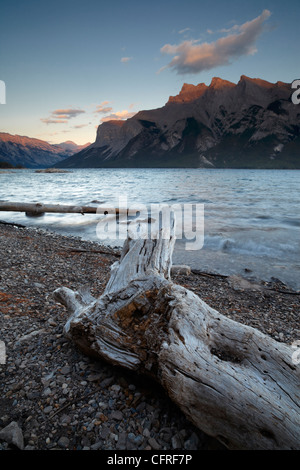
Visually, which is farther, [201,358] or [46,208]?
[46,208]

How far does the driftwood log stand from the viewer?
167 centimetres

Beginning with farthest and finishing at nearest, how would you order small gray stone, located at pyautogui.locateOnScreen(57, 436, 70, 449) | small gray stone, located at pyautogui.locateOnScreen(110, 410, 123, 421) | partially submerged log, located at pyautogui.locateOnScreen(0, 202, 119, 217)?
1. partially submerged log, located at pyautogui.locateOnScreen(0, 202, 119, 217)
2. small gray stone, located at pyautogui.locateOnScreen(110, 410, 123, 421)
3. small gray stone, located at pyautogui.locateOnScreen(57, 436, 70, 449)

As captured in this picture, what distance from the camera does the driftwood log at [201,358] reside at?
1666mm

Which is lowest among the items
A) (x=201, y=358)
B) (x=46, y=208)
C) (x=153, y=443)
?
(x=153, y=443)

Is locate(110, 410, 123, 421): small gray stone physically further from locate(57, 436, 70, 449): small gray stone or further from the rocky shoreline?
locate(57, 436, 70, 449): small gray stone

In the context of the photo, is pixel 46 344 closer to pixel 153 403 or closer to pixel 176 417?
pixel 153 403

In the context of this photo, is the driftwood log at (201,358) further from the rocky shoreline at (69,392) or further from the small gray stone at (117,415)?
the small gray stone at (117,415)

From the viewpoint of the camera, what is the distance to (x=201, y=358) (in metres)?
1.97

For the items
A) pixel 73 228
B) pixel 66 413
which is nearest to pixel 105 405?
pixel 66 413

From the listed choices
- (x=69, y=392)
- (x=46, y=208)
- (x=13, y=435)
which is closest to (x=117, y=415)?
(x=69, y=392)

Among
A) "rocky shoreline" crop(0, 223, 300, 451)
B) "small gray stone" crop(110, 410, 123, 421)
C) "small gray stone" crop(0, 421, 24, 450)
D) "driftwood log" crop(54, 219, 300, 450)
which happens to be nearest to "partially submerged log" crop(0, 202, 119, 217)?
"rocky shoreline" crop(0, 223, 300, 451)

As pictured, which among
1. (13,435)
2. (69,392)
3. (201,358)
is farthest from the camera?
(69,392)

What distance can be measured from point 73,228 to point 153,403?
10.5m

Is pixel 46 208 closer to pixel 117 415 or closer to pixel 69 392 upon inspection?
pixel 69 392
